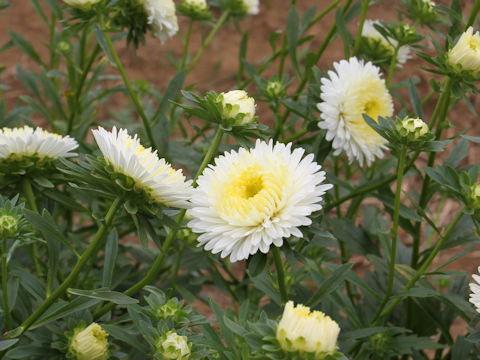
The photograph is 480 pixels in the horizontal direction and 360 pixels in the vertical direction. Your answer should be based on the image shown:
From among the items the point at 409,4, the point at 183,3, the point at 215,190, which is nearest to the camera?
the point at 215,190

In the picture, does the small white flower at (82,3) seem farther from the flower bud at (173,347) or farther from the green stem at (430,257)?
the green stem at (430,257)

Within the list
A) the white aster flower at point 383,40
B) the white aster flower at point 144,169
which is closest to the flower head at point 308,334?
the white aster flower at point 144,169

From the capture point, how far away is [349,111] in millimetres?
1390

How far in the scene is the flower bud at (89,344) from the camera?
1141 millimetres

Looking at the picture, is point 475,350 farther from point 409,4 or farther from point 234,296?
point 409,4

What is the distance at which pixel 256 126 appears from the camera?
1.15m

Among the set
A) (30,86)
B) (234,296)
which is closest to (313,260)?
(234,296)

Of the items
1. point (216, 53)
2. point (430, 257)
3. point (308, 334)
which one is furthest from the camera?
point (216, 53)

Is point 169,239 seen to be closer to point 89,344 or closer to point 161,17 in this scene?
point 89,344

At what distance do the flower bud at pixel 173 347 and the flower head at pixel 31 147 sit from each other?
1.60ft

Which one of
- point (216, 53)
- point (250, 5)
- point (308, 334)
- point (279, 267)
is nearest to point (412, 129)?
point (279, 267)

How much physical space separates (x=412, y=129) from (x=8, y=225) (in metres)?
0.73

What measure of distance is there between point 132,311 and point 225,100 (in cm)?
42

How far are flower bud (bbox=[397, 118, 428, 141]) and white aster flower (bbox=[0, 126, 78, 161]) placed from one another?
26.6 inches
